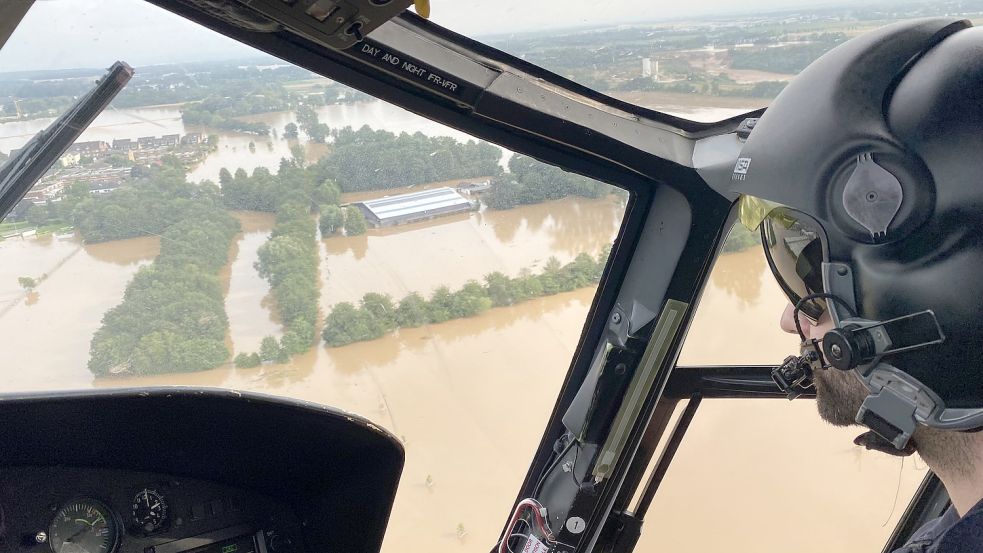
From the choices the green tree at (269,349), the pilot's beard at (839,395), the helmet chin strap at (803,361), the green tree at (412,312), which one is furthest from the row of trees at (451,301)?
the pilot's beard at (839,395)

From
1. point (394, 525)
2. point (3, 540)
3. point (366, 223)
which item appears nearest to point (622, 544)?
point (394, 525)

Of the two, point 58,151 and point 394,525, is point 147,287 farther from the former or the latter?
point 394,525

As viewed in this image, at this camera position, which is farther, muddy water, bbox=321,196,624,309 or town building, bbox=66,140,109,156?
muddy water, bbox=321,196,624,309

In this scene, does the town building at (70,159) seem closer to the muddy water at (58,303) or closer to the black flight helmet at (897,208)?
the muddy water at (58,303)

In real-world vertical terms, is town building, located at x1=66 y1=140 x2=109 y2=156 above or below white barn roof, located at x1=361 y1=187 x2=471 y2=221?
below

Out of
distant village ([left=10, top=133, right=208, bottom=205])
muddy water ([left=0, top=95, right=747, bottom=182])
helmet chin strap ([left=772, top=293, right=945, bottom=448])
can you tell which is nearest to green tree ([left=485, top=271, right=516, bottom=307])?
muddy water ([left=0, top=95, right=747, bottom=182])

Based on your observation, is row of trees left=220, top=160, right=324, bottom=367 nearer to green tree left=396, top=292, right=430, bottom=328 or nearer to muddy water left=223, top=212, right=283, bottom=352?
muddy water left=223, top=212, right=283, bottom=352

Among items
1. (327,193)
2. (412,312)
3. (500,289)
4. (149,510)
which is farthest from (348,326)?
(149,510)
